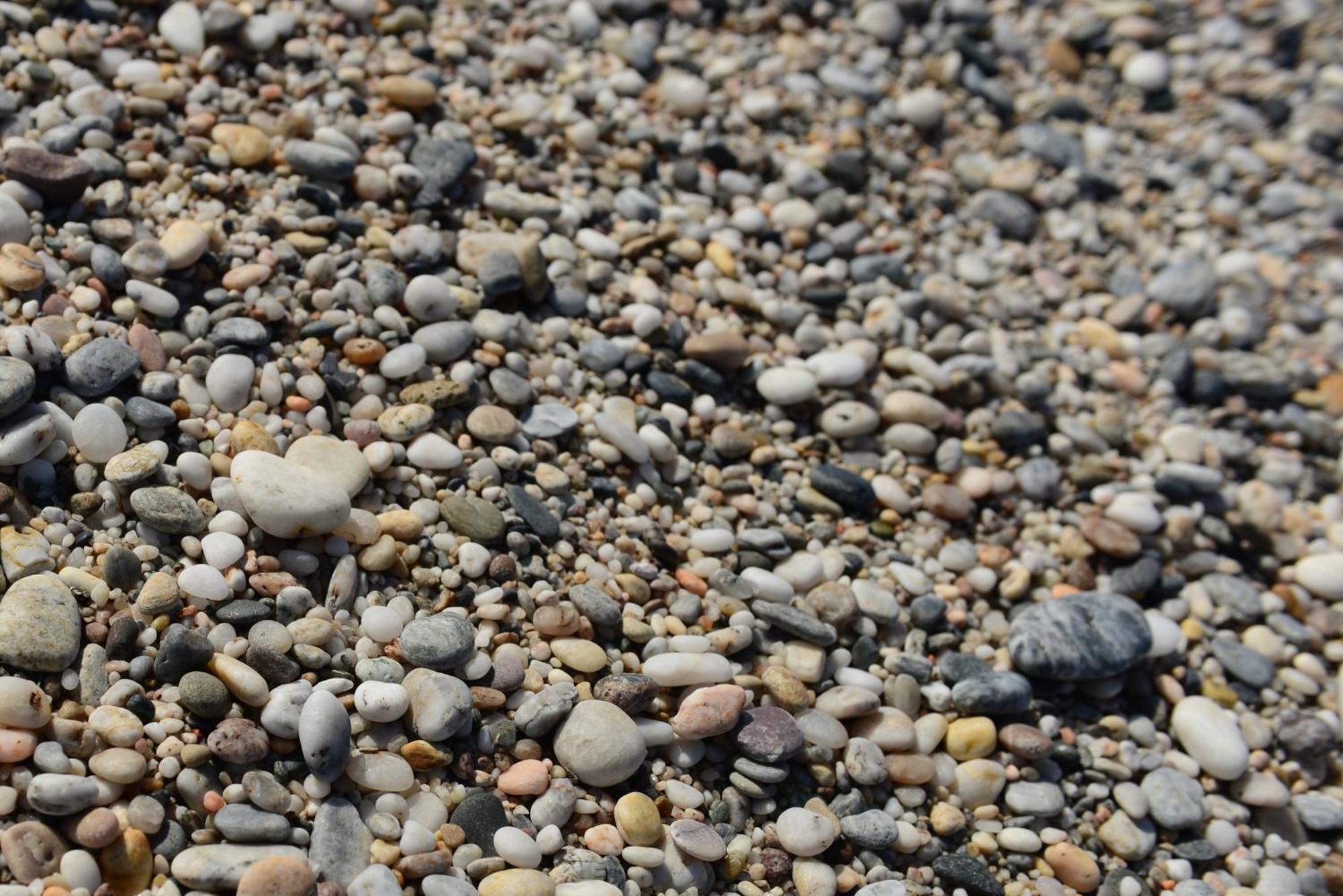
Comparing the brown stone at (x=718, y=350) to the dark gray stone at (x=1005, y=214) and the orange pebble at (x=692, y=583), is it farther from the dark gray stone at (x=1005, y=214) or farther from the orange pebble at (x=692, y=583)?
the dark gray stone at (x=1005, y=214)

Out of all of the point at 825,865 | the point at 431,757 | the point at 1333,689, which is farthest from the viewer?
the point at 1333,689

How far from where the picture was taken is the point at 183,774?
67.9 inches

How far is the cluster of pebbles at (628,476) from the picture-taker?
72.7 inches

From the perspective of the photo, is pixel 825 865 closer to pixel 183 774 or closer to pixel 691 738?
pixel 691 738

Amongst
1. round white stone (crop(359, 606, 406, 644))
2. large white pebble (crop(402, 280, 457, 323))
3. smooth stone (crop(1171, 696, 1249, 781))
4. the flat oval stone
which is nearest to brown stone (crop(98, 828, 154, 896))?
round white stone (crop(359, 606, 406, 644))

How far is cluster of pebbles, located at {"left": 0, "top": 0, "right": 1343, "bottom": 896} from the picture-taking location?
185 centimetres

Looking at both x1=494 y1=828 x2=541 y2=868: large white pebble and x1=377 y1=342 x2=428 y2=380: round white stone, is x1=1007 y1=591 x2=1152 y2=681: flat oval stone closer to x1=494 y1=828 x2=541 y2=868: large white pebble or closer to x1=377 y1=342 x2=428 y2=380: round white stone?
x1=494 y1=828 x2=541 y2=868: large white pebble

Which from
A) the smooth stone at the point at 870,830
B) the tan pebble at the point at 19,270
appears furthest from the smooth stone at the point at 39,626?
the smooth stone at the point at 870,830

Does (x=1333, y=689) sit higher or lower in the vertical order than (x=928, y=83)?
lower

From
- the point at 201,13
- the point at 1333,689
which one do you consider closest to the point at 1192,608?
the point at 1333,689

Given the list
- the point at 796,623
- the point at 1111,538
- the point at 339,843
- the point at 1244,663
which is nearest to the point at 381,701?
the point at 339,843

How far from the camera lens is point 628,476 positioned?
2.42 metres

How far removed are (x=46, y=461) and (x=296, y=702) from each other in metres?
0.68

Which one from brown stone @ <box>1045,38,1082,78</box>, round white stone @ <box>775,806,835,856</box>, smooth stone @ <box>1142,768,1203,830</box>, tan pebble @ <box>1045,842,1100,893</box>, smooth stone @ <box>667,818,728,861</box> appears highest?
brown stone @ <box>1045,38,1082,78</box>
